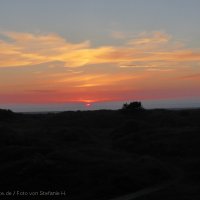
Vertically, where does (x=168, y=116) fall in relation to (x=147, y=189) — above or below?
above

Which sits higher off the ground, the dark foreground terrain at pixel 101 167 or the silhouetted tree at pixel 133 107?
the silhouetted tree at pixel 133 107

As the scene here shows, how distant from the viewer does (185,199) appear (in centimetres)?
1909

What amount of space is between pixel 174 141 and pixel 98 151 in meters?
7.38

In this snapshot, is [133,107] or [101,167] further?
[133,107]

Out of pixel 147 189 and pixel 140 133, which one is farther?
pixel 140 133

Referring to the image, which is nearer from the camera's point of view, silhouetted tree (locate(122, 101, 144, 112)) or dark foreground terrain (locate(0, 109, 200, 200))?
dark foreground terrain (locate(0, 109, 200, 200))

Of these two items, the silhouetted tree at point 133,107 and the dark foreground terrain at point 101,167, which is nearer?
the dark foreground terrain at point 101,167

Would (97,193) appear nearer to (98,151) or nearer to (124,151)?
(98,151)

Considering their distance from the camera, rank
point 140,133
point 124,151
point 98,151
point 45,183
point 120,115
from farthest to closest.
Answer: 1. point 120,115
2. point 140,133
3. point 124,151
4. point 98,151
5. point 45,183

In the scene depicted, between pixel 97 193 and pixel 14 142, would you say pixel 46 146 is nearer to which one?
pixel 14 142

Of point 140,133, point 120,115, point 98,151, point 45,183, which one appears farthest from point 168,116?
point 45,183

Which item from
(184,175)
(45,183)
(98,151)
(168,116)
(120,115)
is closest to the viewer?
(45,183)

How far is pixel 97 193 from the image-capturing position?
21234 mm

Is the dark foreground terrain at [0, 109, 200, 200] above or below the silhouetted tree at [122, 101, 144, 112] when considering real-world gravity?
below
